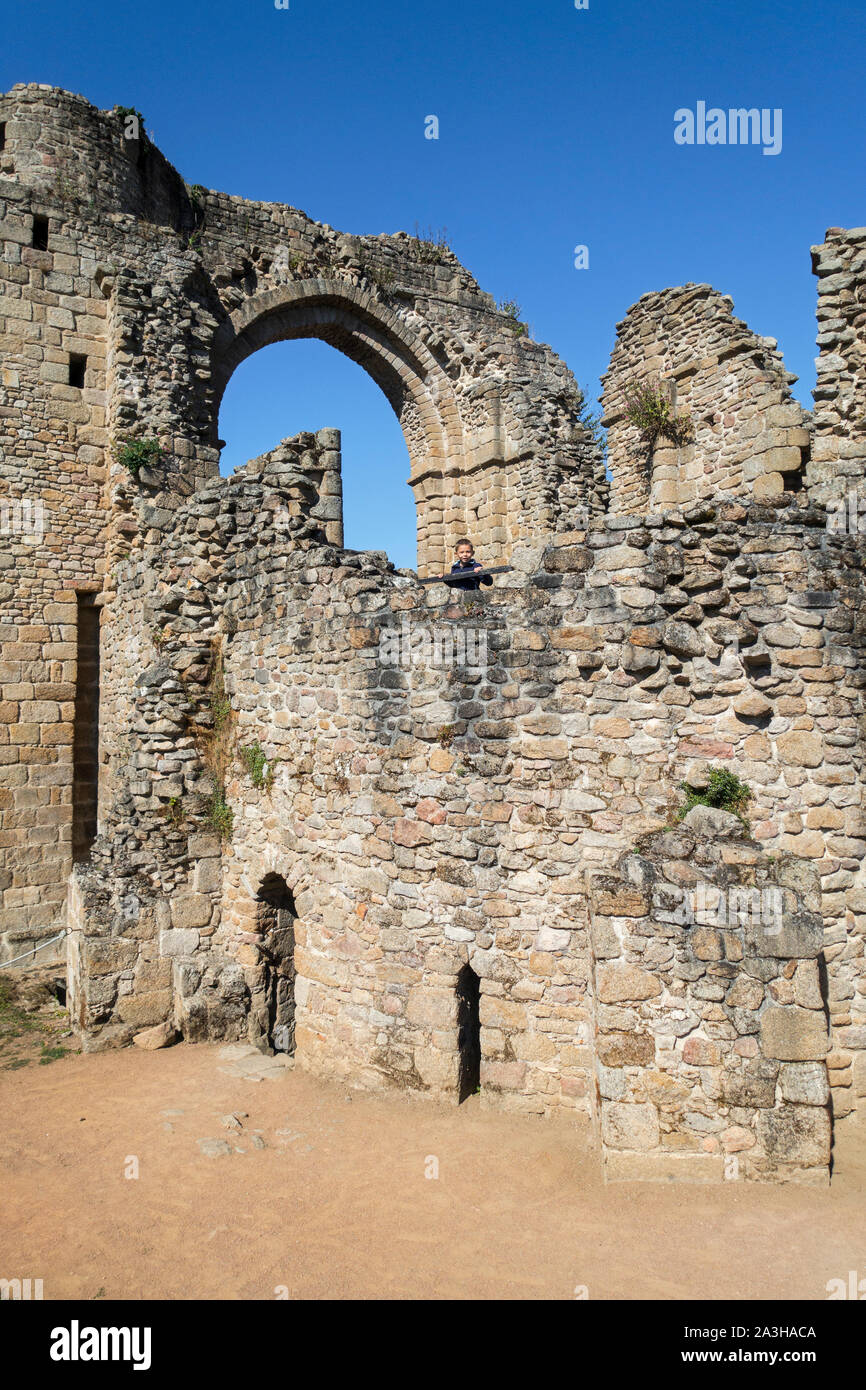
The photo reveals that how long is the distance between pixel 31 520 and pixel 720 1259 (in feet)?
34.5

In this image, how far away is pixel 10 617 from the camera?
10.6m

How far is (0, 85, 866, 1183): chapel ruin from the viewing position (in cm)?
492

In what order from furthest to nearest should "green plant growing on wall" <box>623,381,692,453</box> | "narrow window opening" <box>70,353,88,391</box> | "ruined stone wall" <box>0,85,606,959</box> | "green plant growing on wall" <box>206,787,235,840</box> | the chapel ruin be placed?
"narrow window opening" <box>70,353,88,391</box> → "ruined stone wall" <box>0,85,606,959</box> → "green plant growing on wall" <box>623,381,692,453</box> → "green plant growing on wall" <box>206,787,235,840</box> → the chapel ruin

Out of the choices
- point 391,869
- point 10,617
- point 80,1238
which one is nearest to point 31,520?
point 10,617

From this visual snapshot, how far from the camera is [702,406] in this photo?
9.78 metres

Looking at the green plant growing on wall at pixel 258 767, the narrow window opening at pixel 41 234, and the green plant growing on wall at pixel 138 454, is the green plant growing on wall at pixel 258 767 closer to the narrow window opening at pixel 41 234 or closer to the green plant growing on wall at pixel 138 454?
the green plant growing on wall at pixel 138 454

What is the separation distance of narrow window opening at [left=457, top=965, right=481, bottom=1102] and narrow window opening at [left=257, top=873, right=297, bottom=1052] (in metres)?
2.13

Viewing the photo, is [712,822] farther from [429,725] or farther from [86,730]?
[86,730]

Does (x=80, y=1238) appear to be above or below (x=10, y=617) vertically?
below

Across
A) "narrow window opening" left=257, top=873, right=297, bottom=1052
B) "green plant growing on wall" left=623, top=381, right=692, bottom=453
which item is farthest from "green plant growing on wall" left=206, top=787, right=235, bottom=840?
"green plant growing on wall" left=623, top=381, right=692, bottom=453

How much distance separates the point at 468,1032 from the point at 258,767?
2.97 meters

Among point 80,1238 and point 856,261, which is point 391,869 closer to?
point 80,1238

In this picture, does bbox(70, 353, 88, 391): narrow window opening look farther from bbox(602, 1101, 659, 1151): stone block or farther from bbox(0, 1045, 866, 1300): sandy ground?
bbox(602, 1101, 659, 1151): stone block

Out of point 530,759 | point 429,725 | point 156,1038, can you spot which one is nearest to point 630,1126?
point 530,759
